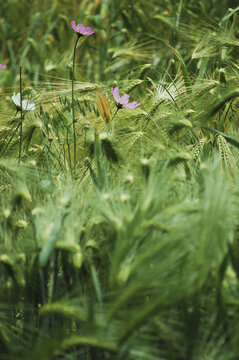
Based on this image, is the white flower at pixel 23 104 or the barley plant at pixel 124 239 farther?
the white flower at pixel 23 104

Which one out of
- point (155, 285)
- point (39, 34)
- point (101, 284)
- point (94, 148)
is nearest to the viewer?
point (155, 285)

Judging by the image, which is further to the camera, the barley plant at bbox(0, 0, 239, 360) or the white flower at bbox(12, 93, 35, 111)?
the white flower at bbox(12, 93, 35, 111)

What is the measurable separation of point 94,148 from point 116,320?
38 centimetres

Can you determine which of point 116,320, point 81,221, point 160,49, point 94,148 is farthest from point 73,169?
point 160,49

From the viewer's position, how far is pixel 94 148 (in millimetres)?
996

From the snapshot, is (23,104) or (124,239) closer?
(124,239)

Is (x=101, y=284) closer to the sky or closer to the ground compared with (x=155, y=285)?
closer to the ground

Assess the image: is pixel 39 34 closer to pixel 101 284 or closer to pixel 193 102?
pixel 193 102

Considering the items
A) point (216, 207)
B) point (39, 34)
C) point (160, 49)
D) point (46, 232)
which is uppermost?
point (216, 207)

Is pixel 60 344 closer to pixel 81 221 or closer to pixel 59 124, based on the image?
pixel 81 221

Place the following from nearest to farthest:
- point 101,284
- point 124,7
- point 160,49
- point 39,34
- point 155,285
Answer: point 155,285 → point 101,284 → point 160,49 → point 124,7 → point 39,34

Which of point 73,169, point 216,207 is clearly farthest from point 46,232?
point 73,169

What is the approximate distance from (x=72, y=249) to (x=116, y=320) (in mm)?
138

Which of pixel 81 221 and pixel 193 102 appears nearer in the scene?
pixel 81 221
